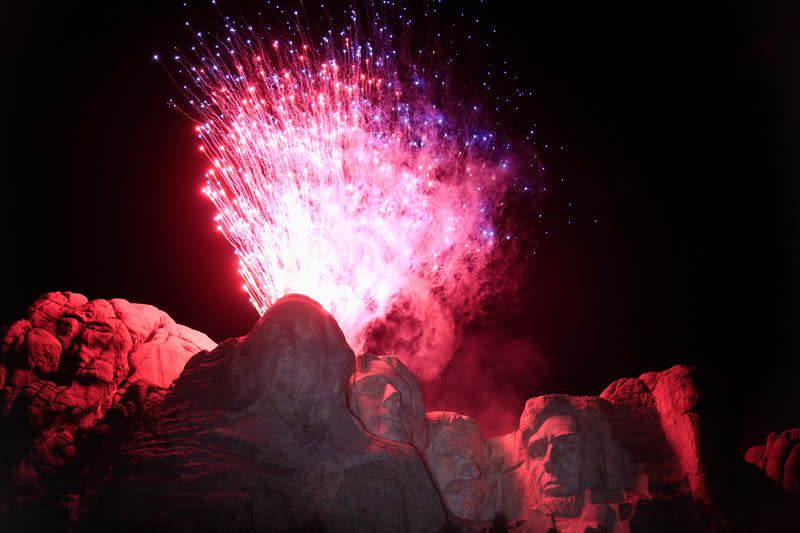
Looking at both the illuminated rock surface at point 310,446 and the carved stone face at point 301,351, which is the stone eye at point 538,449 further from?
the carved stone face at point 301,351

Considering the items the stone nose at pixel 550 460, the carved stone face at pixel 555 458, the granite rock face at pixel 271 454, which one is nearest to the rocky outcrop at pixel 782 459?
the carved stone face at pixel 555 458

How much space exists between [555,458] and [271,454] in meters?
6.86

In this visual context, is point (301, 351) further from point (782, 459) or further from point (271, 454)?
point (782, 459)

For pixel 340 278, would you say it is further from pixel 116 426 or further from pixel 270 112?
pixel 116 426

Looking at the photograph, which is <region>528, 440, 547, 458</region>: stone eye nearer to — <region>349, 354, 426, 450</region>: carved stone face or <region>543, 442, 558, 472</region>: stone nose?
<region>543, 442, 558, 472</region>: stone nose

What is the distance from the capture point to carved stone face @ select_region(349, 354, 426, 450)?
12659 mm

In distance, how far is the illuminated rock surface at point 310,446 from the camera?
8.52 m

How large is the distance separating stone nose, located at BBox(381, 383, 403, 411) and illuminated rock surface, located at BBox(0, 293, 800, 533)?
1.7 inches

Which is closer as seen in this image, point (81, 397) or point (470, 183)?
point (81, 397)

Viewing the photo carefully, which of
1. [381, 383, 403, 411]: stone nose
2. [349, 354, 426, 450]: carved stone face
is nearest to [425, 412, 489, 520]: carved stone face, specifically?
[349, 354, 426, 450]: carved stone face

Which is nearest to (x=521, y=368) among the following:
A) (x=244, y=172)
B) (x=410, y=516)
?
(x=244, y=172)

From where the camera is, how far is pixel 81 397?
1292 centimetres

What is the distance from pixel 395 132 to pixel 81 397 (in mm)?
9377

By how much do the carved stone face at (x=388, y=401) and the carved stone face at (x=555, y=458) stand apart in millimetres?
2465
